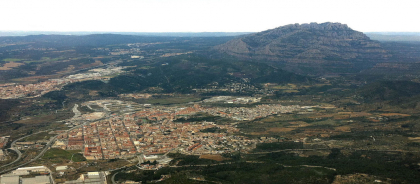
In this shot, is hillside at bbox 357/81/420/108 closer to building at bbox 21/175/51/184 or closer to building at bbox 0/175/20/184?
building at bbox 21/175/51/184

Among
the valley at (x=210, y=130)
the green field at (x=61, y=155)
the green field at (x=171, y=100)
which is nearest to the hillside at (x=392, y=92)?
the valley at (x=210, y=130)

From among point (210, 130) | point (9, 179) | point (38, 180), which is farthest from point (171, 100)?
point (9, 179)

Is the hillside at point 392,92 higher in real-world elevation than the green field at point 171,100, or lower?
higher

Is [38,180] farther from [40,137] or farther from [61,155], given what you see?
[40,137]

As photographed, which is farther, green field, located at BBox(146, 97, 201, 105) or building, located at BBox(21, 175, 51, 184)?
green field, located at BBox(146, 97, 201, 105)

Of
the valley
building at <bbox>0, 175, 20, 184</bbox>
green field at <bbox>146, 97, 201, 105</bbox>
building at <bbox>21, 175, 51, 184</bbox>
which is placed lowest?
green field at <bbox>146, 97, 201, 105</bbox>

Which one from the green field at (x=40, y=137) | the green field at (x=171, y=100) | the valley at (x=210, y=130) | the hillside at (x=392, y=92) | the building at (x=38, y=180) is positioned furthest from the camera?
the green field at (x=171, y=100)

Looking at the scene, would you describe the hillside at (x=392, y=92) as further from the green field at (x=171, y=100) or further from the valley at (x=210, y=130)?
the green field at (x=171, y=100)

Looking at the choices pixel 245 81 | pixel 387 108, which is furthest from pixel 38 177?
pixel 245 81

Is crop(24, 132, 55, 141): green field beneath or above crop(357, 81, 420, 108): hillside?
beneath

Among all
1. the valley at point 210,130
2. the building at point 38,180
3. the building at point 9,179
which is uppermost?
the building at point 9,179

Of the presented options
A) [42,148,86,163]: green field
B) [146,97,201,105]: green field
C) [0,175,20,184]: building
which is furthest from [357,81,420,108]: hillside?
[0,175,20,184]: building

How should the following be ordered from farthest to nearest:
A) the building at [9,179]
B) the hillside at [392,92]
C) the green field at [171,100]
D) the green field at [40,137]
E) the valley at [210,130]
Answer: the green field at [171,100]
the hillside at [392,92]
the green field at [40,137]
the valley at [210,130]
the building at [9,179]
